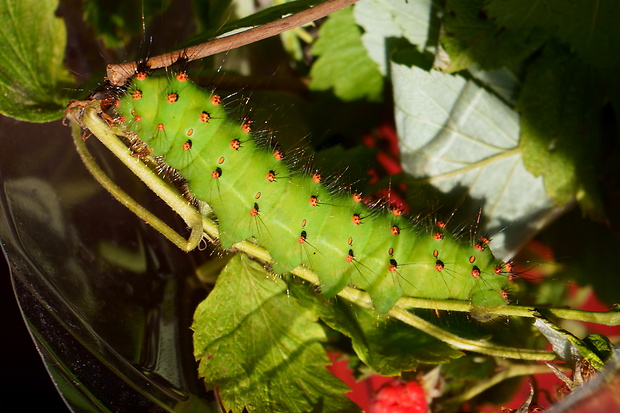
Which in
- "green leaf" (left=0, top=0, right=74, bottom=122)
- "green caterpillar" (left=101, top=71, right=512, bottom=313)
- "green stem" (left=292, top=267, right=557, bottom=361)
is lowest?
"green stem" (left=292, top=267, right=557, bottom=361)

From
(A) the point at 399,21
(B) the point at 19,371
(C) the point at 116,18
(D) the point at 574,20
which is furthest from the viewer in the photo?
(B) the point at 19,371

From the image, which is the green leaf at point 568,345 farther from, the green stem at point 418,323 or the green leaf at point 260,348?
the green leaf at point 260,348

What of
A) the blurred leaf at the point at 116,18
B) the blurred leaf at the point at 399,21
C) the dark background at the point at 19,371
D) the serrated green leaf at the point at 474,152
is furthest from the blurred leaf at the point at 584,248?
the dark background at the point at 19,371

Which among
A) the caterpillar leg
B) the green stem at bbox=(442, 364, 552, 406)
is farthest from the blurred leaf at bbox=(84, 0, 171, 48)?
the green stem at bbox=(442, 364, 552, 406)

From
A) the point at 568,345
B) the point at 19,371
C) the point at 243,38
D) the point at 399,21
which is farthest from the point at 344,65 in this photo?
the point at 19,371

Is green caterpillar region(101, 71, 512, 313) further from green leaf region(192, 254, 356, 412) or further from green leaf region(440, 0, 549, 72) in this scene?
green leaf region(440, 0, 549, 72)

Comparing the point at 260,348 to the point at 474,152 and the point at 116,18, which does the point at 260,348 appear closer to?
the point at 474,152

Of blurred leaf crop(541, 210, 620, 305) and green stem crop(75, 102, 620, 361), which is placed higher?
green stem crop(75, 102, 620, 361)
